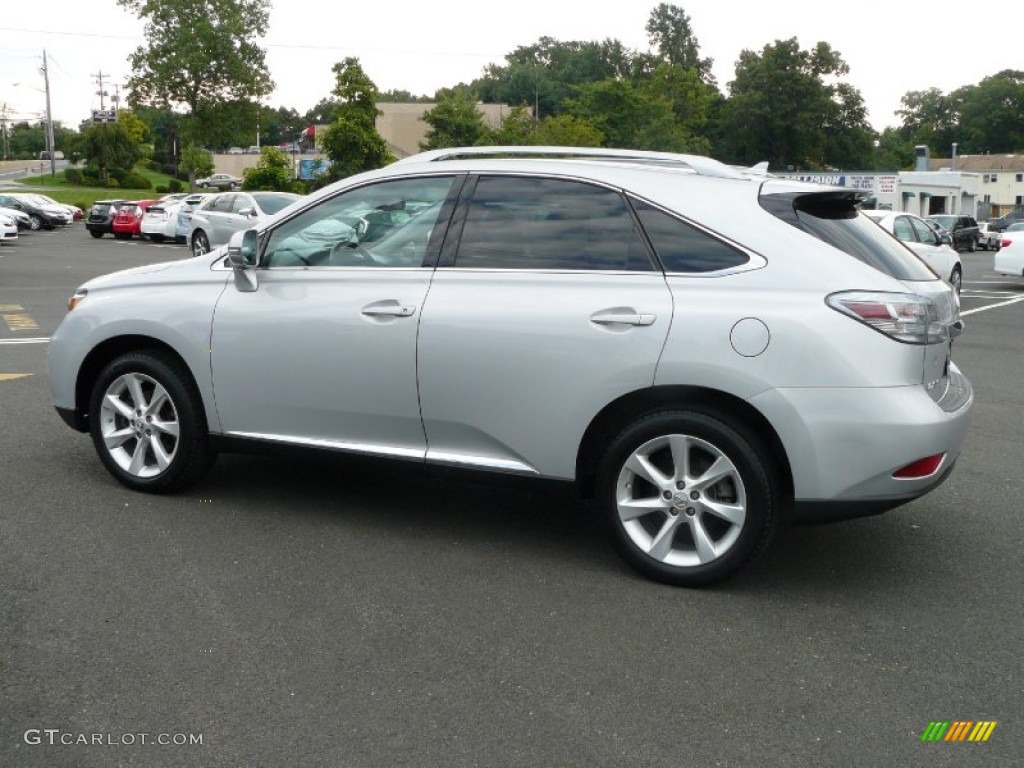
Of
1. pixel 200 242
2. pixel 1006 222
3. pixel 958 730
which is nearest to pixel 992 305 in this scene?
pixel 200 242


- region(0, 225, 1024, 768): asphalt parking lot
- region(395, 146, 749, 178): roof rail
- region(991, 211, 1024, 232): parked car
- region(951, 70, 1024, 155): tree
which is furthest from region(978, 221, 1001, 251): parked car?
region(951, 70, 1024, 155): tree

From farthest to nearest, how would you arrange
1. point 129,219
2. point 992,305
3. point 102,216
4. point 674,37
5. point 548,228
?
1. point 674,37
2. point 102,216
3. point 129,219
4. point 992,305
5. point 548,228

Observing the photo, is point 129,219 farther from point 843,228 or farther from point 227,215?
point 843,228

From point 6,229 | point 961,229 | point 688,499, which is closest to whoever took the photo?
point 688,499

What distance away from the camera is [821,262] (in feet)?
14.8

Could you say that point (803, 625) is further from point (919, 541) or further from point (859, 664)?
point (919, 541)

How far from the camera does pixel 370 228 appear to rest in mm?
5398

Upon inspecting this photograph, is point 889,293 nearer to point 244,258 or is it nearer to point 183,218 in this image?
point 244,258

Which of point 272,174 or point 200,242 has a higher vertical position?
point 272,174

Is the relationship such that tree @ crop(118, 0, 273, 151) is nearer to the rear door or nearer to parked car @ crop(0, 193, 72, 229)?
parked car @ crop(0, 193, 72, 229)

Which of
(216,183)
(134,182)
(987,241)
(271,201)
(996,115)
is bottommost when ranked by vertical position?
(987,241)

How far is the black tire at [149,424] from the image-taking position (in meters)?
5.71

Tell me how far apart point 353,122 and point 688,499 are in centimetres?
4884

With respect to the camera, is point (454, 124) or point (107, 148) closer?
point (454, 124)
